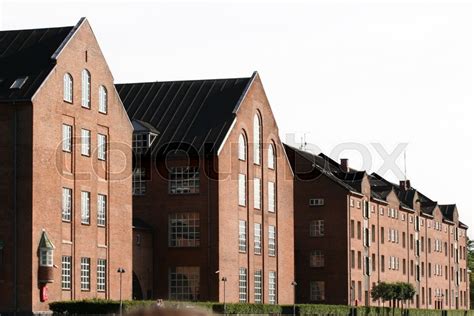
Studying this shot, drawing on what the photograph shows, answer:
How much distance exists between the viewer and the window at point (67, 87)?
55978 mm

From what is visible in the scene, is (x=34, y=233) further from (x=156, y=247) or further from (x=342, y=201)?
(x=342, y=201)

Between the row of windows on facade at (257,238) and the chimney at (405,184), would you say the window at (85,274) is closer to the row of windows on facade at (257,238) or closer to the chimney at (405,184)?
the row of windows on facade at (257,238)

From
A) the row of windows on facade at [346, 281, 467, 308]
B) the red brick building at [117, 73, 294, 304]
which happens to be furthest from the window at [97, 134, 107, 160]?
the row of windows on facade at [346, 281, 467, 308]

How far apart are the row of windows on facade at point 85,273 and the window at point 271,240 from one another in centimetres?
2004

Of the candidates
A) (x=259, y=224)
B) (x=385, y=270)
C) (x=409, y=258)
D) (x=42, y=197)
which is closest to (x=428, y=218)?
(x=409, y=258)

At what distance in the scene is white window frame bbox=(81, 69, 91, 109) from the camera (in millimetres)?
58125

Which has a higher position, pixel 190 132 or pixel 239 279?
pixel 190 132

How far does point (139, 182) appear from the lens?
240 ft

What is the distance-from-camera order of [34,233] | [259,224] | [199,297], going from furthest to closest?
[259,224], [199,297], [34,233]

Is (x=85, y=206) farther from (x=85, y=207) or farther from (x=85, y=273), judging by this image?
(x=85, y=273)

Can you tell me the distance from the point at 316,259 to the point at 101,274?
3830 centimetres

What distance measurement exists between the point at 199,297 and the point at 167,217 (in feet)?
18.5

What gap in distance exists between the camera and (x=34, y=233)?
52969 millimetres

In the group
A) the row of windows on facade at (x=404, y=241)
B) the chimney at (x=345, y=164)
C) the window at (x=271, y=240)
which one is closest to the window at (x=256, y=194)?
the window at (x=271, y=240)
